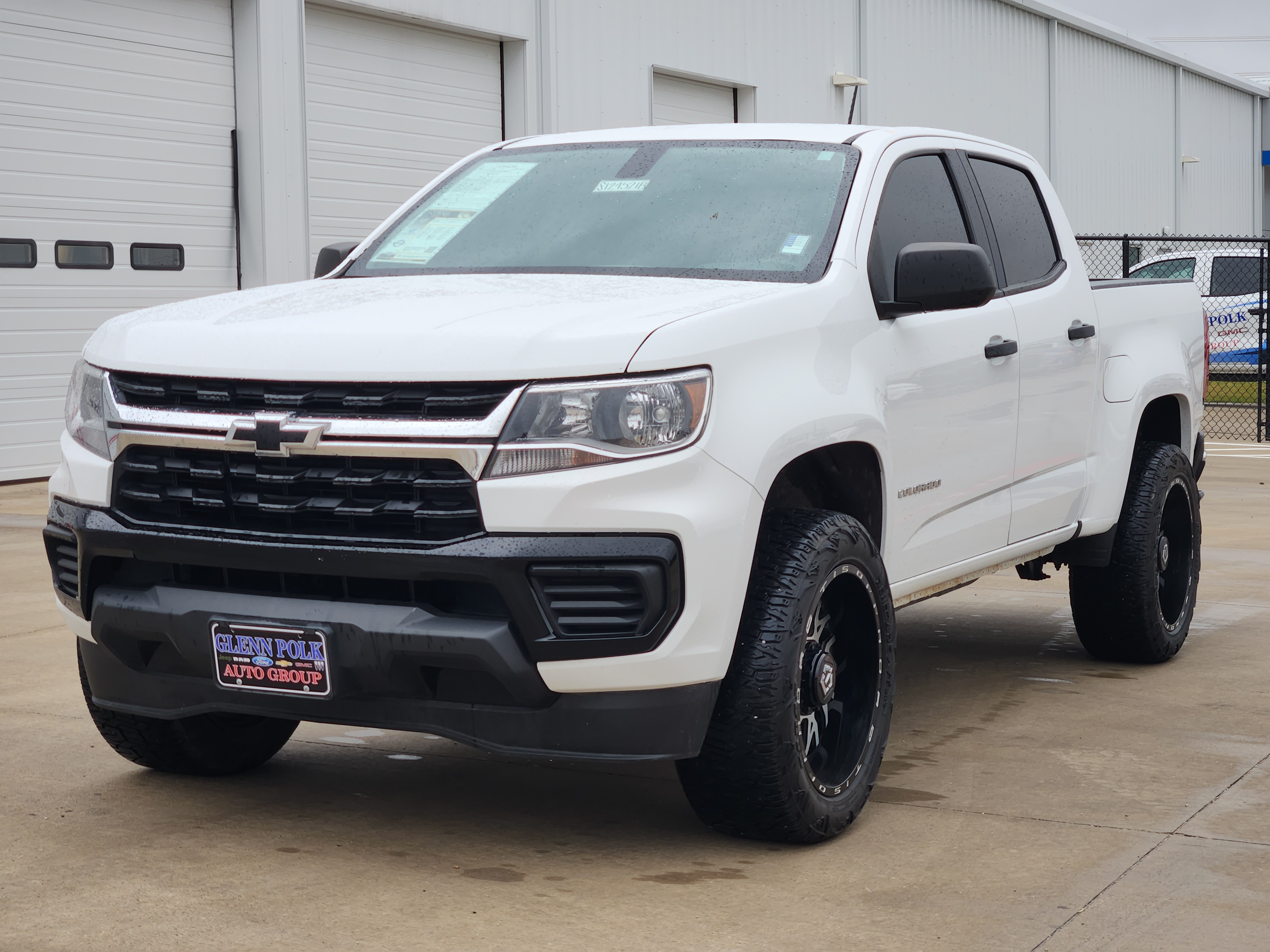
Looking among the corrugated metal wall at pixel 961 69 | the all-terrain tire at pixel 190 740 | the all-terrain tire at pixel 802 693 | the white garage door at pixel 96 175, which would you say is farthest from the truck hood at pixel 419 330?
the corrugated metal wall at pixel 961 69

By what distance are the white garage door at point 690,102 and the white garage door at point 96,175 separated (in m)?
5.90

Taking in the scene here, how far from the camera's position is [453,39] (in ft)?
52.7

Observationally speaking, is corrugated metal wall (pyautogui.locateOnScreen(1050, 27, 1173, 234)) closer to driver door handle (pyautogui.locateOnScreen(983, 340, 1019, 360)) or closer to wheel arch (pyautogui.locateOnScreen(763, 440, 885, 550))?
driver door handle (pyautogui.locateOnScreen(983, 340, 1019, 360))

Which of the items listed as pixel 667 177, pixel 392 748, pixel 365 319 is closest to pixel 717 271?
pixel 667 177

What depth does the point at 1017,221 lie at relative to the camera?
5758mm

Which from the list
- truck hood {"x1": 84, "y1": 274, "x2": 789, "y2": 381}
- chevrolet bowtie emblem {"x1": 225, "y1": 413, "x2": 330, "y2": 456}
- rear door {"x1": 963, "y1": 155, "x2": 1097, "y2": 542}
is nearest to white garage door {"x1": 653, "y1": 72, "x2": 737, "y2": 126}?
rear door {"x1": 963, "y1": 155, "x2": 1097, "y2": 542}

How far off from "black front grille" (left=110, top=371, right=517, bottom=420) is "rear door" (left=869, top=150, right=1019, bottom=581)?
1.28m

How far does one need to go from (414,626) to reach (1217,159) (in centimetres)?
3900

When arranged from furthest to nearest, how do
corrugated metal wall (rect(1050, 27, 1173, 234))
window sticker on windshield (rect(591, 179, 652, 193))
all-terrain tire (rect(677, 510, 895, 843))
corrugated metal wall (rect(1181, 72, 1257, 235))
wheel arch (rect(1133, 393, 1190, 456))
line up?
corrugated metal wall (rect(1181, 72, 1257, 235)) → corrugated metal wall (rect(1050, 27, 1173, 234)) → wheel arch (rect(1133, 393, 1190, 456)) → window sticker on windshield (rect(591, 179, 652, 193)) → all-terrain tire (rect(677, 510, 895, 843))

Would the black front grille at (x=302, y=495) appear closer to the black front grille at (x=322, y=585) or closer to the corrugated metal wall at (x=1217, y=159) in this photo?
the black front grille at (x=322, y=585)

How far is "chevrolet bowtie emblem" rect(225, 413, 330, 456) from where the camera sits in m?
3.65

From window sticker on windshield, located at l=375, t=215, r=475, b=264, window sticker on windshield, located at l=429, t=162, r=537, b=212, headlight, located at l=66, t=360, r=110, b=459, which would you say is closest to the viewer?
headlight, located at l=66, t=360, r=110, b=459

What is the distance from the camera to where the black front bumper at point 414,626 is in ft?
11.6

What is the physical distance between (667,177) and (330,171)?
10534 mm
